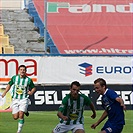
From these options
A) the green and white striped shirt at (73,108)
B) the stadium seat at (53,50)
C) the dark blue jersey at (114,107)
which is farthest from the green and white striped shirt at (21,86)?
the stadium seat at (53,50)

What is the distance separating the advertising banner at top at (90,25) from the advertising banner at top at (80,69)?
7154 millimetres

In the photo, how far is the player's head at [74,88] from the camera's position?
35.4 feet

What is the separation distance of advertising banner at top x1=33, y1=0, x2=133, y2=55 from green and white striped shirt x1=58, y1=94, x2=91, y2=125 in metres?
21.8

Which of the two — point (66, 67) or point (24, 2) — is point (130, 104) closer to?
point (66, 67)

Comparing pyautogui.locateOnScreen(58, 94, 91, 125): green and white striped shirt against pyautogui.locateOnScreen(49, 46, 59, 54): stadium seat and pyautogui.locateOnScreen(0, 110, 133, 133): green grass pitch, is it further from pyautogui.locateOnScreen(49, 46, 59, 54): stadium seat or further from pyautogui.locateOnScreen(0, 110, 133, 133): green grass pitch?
pyautogui.locateOnScreen(49, 46, 59, 54): stadium seat

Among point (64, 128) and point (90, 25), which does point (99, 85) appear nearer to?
point (64, 128)

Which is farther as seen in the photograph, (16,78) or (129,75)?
(129,75)

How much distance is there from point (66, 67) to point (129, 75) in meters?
2.81

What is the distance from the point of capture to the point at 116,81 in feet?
84.9

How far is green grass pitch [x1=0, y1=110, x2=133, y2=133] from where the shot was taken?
16984 millimetres

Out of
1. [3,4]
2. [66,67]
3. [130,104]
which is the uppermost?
[3,4]

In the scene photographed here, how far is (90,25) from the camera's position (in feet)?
115

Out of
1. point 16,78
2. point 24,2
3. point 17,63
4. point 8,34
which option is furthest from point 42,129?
point 24,2

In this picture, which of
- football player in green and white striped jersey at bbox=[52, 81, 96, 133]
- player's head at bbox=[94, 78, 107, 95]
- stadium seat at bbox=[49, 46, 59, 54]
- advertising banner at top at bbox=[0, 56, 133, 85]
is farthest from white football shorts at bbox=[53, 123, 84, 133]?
stadium seat at bbox=[49, 46, 59, 54]
